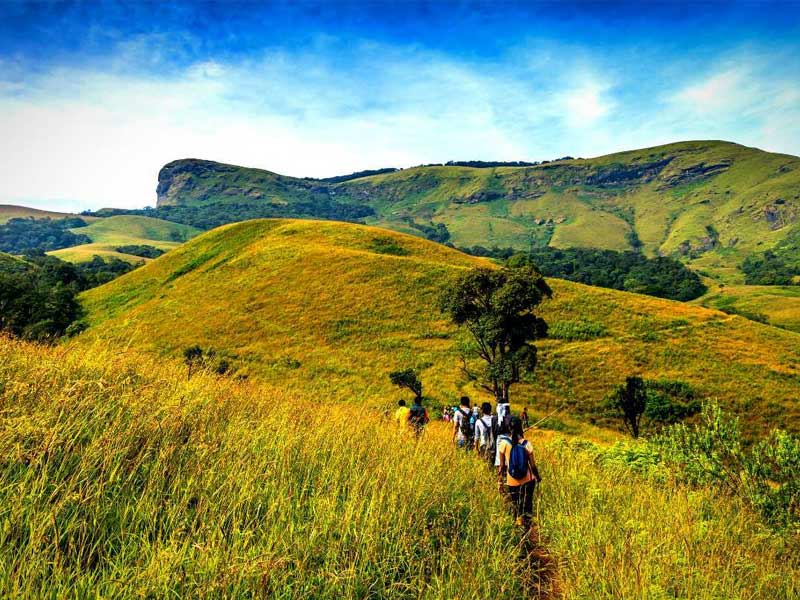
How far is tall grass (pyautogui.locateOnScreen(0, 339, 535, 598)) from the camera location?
2723mm

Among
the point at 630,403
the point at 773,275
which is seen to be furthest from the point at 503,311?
the point at 773,275

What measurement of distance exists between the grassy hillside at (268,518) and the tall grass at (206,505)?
20mm

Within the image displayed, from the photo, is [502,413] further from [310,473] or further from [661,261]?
[661,261]

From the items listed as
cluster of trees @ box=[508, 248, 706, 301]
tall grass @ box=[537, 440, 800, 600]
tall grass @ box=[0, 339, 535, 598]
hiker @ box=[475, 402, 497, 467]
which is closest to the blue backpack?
tall grass @ box=[537, 440, 800, 600]

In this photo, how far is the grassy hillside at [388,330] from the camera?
143ft

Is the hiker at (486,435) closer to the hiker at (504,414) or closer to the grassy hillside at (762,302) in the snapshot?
the hiker at (504,414)

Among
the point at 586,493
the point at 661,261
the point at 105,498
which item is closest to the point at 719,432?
the point at 586,493

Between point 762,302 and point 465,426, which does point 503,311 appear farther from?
point 762,302

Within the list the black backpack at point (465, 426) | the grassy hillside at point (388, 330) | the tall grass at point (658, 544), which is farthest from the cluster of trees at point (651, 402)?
the tall grass at point (658, 544)

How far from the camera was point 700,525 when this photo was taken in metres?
5.11

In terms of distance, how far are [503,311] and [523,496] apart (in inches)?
935

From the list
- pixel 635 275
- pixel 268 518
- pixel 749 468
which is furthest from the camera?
pixel 635 275

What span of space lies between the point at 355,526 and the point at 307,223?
9294 centimetres

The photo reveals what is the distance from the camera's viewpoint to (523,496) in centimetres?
626
